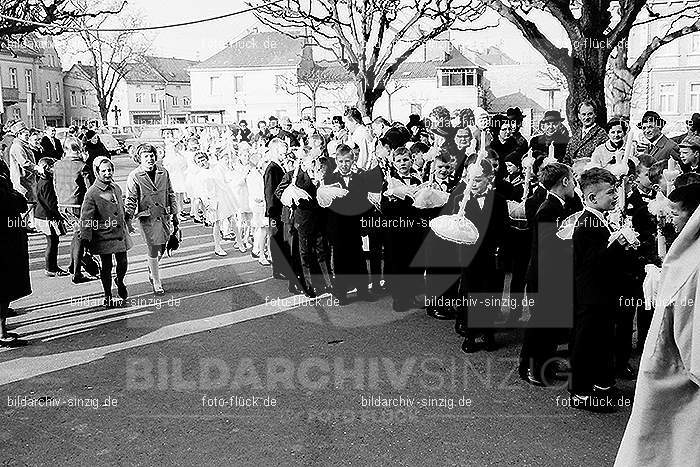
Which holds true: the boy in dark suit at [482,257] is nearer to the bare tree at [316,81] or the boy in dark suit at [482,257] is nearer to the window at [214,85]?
the bare tree at [316,81]

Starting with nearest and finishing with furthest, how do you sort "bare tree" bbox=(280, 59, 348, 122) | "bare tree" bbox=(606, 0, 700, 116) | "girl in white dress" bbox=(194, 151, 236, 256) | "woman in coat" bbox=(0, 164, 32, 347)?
"woman in coat" bbox=(0, 164, 32, 347)
"girl in white dress" bbox=(194, 151, 236, 256)
"bare tree" bbox=(606, 0, 700, 116)
"bare tree" bbox=(280, 59, 348, 122)

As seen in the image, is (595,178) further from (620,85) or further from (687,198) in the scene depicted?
(620,85)

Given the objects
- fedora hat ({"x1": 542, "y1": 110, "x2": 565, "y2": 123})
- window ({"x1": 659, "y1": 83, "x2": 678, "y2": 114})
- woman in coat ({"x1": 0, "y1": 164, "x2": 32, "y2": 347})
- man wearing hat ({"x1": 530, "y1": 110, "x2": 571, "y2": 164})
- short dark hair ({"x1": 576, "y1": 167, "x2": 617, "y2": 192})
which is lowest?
woman in coat ({"x1": 0, "y1": 164, "x2": 32, "y2": 347})

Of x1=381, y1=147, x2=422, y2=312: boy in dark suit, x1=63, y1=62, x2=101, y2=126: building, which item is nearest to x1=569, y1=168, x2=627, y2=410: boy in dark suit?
x1=381, y1=147, x2=422, y2=312: boy in dark suit

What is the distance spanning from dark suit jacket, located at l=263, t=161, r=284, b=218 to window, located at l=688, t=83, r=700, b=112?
37.8 metres

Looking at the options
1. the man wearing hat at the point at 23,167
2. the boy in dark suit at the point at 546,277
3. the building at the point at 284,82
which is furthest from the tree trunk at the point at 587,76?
the building at the point at 284,82

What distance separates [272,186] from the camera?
10.1 metres

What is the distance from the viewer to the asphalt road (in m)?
5.14

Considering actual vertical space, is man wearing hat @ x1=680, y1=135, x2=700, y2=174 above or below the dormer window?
below

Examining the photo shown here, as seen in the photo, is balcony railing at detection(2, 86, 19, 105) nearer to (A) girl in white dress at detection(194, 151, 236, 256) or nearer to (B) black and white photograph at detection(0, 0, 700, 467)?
(B) black and white photograph at detection(0, 0, 700, 467)

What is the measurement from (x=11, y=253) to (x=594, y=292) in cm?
548

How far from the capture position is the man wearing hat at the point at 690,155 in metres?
8.22

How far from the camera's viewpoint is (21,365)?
23.2 ft

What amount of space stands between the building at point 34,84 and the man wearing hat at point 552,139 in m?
58.2
